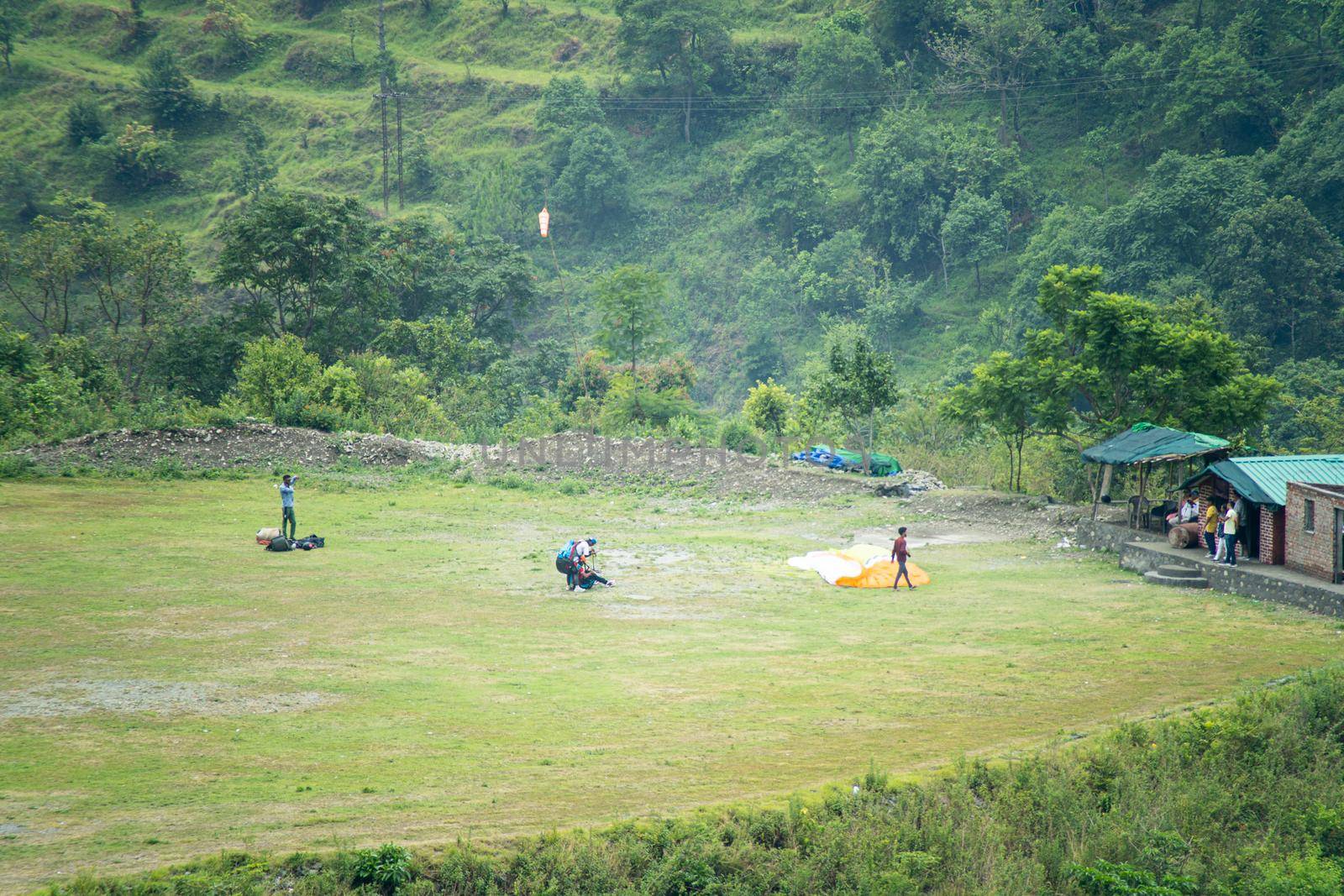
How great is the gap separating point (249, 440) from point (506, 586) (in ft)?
66.0

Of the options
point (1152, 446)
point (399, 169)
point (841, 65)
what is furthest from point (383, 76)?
point (1152, 446)

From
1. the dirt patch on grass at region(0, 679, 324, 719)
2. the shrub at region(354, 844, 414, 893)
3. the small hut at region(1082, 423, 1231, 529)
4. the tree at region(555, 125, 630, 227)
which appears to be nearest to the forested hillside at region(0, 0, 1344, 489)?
the tree at region(555, 125, 630, 227)

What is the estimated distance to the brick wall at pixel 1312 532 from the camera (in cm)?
2208

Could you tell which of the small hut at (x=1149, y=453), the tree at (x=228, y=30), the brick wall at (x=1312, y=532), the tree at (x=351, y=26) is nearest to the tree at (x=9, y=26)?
the tree at (x=228, y=30)

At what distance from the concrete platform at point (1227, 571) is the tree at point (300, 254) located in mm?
39811

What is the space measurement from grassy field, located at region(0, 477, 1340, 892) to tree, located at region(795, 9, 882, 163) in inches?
2449

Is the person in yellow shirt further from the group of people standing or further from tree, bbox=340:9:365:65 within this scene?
tree, bbox=340:9:365:65

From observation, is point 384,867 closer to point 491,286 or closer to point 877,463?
point 877,463

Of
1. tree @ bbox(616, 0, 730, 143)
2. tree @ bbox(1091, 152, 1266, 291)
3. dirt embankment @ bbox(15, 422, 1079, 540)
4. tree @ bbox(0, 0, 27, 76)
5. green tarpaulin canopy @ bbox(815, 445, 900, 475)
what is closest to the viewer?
dirt embankment @ bbox(15, 422, 1079, 540)

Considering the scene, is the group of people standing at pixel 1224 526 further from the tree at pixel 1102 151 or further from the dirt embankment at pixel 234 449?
the tree at pixel 1102 151

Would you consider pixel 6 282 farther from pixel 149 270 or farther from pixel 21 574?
pixel 21 574

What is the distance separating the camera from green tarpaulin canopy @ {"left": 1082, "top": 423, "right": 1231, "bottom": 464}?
2691 cm

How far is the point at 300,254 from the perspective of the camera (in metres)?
54.8

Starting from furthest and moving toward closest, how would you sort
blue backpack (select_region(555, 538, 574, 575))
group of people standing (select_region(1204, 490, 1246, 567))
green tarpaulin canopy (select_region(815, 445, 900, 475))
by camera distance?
green tarpaulin canopy (select_region(815, 445, 900, 475)) → group of people standing (select_region(1204, 490, 1246, 567)) → blue backpack (select_region(555, 538, 574, 575))
